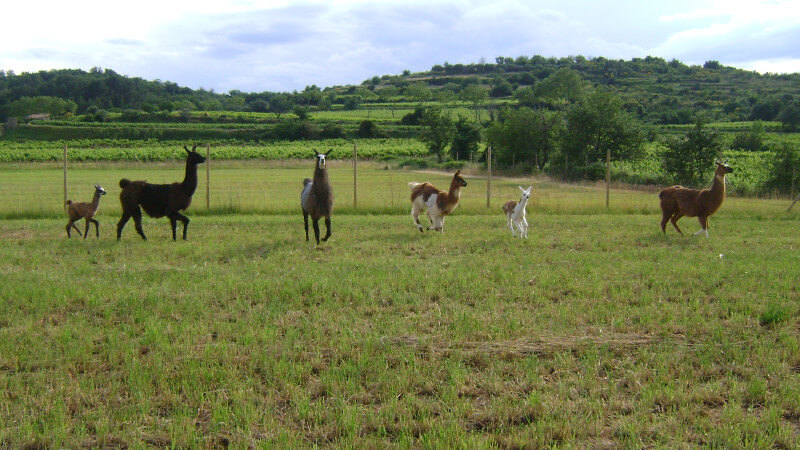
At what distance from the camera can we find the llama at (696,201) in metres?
12.5

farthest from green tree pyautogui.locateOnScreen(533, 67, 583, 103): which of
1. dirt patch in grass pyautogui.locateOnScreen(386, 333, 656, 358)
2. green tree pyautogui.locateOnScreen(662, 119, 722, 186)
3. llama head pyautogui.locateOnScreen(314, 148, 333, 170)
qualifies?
dirt patch in grass pyautogui.locateOnScreen(386, 333, 656, 358)

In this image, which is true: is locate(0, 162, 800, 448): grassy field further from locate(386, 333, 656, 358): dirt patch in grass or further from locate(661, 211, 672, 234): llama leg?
locate(661, 211, 672, 234): llama leg

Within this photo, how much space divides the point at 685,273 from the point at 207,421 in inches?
278

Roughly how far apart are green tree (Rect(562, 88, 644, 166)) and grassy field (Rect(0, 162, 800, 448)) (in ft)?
77.9

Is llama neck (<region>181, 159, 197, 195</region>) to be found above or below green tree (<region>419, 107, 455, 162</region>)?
below

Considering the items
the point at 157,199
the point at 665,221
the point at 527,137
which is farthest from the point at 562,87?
the point at 157,199

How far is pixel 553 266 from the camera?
9.35 metres

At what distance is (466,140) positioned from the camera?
157 ft

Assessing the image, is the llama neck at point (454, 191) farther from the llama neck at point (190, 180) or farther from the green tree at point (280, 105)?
the green tree at point (280, 105)

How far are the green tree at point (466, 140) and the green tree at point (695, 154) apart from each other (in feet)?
69.0

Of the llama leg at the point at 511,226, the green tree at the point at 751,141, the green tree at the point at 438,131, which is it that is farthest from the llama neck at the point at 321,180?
the green tree at the point at 751,141

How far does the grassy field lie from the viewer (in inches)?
161

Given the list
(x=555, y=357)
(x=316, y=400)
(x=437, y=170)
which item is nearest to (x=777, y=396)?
(x=555, y=357)

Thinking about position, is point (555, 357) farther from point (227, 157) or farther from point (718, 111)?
point (718, 111)
